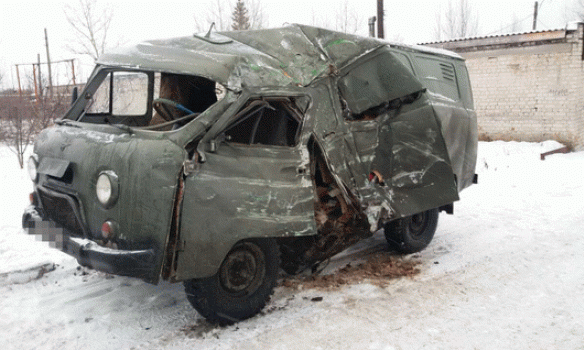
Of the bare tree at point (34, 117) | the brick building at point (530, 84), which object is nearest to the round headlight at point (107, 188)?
the bare tree at point (34, 117)

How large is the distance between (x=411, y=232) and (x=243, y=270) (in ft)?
8.60

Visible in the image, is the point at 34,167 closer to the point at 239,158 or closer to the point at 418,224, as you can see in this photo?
the point at 239,158

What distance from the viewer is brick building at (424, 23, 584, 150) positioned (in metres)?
14.8

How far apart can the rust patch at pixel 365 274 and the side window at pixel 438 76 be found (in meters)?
1.96

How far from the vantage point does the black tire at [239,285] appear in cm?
360

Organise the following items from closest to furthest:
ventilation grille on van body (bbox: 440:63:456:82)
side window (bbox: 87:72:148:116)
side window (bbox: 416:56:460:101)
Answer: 1. side window (bbox: 87:72:148:116)
2. side window (bbox: 416:56:460:101)
3. ventilation grille on van body (bbox: 440:63:456:82)

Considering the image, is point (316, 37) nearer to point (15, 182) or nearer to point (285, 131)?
point (285, 131)

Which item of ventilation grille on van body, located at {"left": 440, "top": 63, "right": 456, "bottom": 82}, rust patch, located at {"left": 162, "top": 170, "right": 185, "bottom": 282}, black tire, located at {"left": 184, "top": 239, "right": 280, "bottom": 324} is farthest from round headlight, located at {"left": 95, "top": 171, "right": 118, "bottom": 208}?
ventilation grille on van body, located at {"left": 440, "top": 63, "right": 456, "bottom": 82}

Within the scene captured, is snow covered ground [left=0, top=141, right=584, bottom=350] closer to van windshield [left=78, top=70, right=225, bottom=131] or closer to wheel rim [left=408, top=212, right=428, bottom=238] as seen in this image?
wheel rim [left=408, top=212, right=428, bottom=238]

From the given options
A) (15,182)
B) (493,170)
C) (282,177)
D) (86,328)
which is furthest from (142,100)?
(493,170)

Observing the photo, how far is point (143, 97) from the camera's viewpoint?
4.55 m

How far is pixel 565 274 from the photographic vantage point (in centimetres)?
478

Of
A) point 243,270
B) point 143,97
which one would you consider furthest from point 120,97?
point 243,270

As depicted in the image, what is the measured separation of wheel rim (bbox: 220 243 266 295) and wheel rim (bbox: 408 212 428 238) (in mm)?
2463
